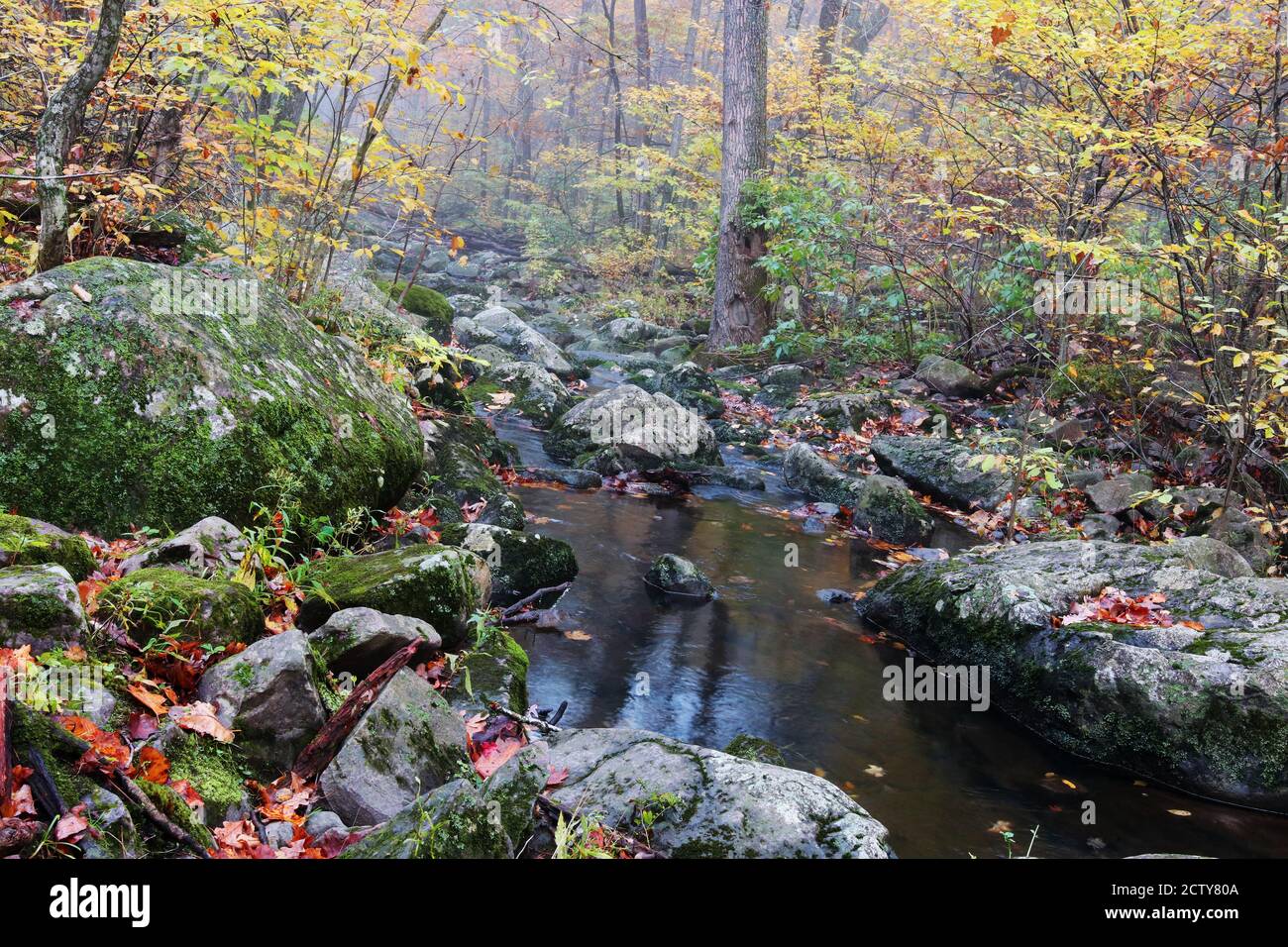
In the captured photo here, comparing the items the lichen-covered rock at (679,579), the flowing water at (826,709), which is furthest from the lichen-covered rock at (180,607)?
the lichen-covered rock at (679,579)

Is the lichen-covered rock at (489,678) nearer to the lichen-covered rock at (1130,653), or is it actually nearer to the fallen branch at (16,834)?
the fallen branch at (16,834)

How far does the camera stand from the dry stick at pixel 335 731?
9.96 ft

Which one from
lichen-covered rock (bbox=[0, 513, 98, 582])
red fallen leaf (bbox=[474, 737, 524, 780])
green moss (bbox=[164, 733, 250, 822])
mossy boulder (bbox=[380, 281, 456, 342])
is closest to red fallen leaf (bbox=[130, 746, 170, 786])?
green moss (bbox=[164, 733, 250, 822])

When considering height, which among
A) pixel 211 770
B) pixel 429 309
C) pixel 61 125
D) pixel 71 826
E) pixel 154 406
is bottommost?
pixel 211 770

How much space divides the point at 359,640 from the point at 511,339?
37.8ft

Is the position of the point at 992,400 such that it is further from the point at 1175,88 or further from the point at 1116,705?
the point at 1116,705

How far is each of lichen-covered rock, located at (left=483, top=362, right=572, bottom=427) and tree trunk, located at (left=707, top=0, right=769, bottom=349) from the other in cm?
480

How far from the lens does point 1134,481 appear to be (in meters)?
8.38

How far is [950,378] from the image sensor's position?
12.4m

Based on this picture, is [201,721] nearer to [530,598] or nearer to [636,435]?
[530,598]

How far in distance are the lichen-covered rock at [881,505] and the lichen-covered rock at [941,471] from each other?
628mm

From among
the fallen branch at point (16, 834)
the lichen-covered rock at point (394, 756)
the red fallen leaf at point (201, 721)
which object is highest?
the fallen branch at point (16, 834)

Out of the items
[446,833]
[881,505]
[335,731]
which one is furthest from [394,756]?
[881,505]

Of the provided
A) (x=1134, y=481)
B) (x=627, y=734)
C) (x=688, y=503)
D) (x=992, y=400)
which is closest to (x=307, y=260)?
(x=688, y=503)
